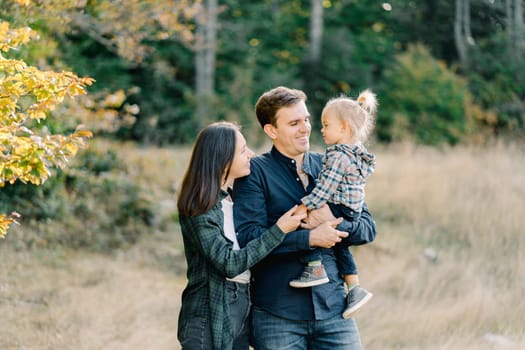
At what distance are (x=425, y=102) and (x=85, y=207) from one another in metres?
12.9

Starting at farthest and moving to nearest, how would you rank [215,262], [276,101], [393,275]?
[393,275] → [276,101] → [215,262]

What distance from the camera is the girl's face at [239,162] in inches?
114

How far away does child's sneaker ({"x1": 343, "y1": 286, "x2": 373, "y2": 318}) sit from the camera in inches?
115

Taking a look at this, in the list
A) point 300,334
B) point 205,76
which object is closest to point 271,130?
point 300,334

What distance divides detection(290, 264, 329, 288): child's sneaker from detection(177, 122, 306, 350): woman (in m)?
0.23

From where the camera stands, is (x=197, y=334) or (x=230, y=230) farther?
(x=230, y=230)

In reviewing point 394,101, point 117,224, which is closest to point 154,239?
point 117,224

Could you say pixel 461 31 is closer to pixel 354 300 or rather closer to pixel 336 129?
pixel 336 129

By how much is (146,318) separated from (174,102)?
673 inches

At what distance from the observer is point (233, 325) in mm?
2834

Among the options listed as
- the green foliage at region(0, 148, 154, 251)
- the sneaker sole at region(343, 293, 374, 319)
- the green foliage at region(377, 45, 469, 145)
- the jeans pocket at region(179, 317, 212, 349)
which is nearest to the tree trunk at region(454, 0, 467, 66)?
the green foliage at region(377, 45, 469, 145)

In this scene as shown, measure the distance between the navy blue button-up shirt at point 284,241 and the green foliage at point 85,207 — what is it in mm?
5092

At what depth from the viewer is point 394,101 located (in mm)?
19844

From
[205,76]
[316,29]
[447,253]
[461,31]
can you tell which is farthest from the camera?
[316,29]
